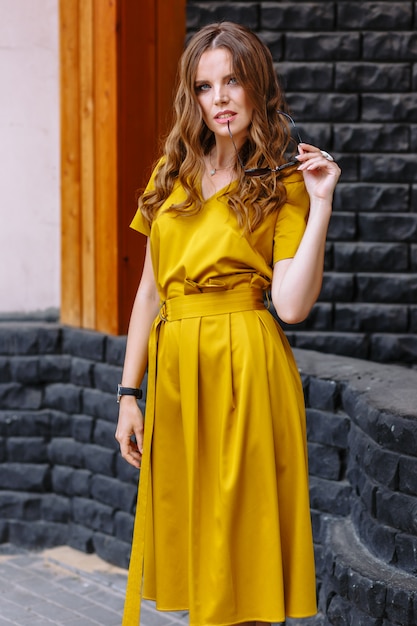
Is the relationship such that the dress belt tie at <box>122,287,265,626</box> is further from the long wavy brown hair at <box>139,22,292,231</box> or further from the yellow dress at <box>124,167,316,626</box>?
the long wavy brown hair at <box>139,22,292,231</box>

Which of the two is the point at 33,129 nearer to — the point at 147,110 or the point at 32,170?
the point at 32,170

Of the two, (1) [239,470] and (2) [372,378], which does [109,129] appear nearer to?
(2) [372,378]

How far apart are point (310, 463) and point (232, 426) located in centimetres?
153

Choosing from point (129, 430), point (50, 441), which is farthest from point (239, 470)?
point (50, 441)

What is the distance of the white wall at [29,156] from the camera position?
16.5 ft

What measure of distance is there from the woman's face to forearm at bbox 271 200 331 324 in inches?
13.3

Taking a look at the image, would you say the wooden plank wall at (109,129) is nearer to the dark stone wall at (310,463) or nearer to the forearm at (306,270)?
the dark stone wall at (310,463)

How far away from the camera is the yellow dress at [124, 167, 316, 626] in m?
2.81

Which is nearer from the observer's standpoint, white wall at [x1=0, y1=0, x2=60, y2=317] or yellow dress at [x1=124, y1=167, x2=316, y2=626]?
yellow dress at [x1=124, y1=167, x2=316, y2=626]

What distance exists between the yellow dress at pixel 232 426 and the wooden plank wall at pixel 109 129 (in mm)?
1873

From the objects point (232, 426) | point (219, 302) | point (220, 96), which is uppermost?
point (220, 96)

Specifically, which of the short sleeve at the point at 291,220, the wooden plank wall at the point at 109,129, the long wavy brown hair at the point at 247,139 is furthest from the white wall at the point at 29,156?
the short sleeve at the point at 291,220

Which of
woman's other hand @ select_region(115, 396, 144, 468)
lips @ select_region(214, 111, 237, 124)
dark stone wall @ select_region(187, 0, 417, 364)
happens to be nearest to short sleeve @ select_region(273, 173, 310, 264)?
lips @ select_region(214, 111, 237, 124)

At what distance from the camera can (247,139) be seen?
2.93 metres
